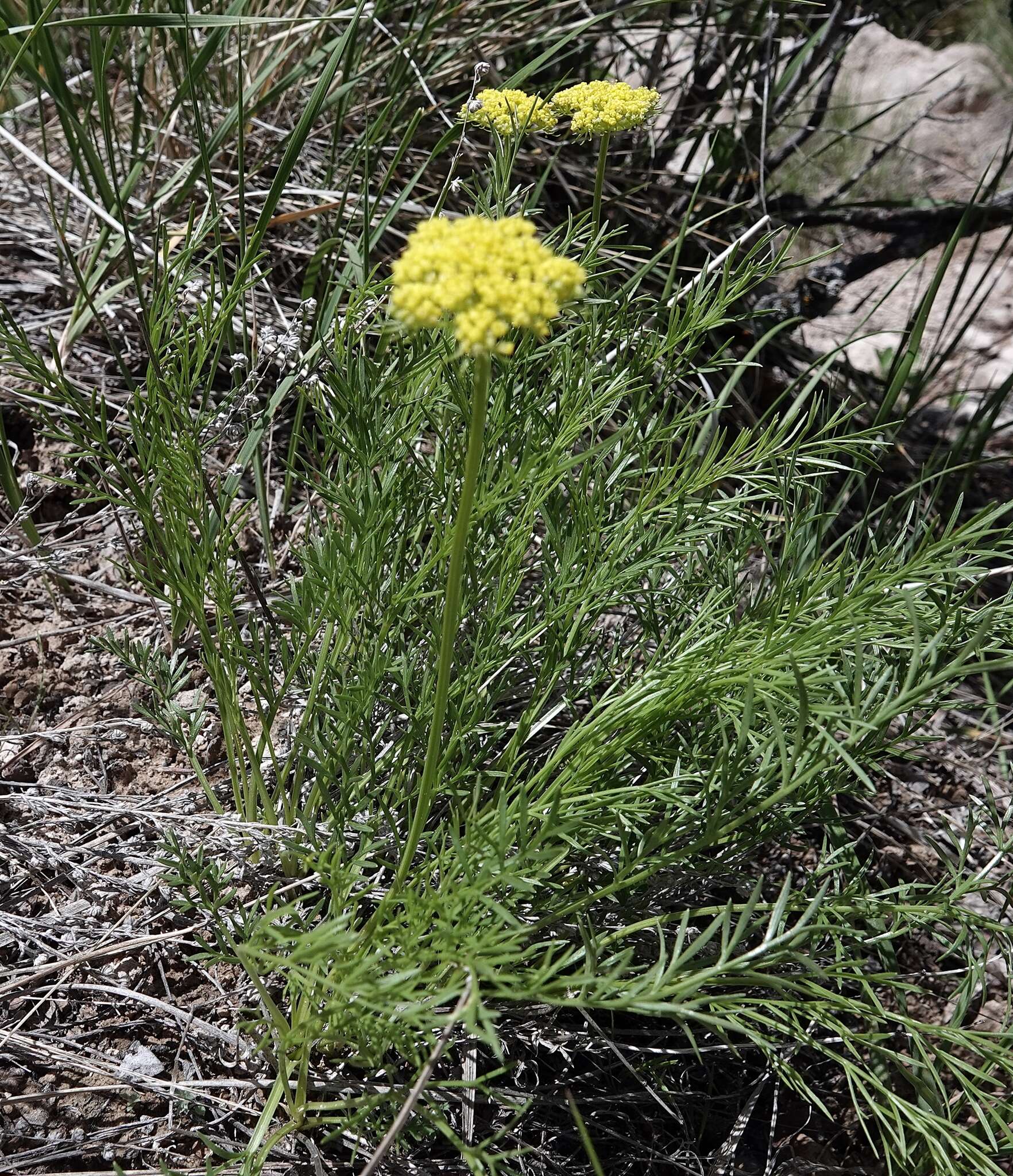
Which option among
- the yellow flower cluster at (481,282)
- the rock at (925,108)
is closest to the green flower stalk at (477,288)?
the yellow flower cluster at (481,282)

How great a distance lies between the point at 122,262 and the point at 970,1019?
1.99 metres

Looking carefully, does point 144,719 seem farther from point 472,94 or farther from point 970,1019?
point 970,1019

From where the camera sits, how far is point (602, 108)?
1.14 m

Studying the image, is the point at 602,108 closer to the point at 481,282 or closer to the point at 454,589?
the point at 481,282

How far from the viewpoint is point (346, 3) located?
6.81 ft

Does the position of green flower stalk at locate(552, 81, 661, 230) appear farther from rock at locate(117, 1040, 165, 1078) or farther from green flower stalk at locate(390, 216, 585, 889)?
rock at locate(117, 1040, 165, 1078)

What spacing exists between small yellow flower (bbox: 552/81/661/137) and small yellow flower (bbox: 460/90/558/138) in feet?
0.07

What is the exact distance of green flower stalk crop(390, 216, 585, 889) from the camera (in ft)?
2.36

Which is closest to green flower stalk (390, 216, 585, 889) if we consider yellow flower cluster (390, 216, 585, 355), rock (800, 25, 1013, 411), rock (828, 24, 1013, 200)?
yellow flower cluster (390, 216, 585, 355)

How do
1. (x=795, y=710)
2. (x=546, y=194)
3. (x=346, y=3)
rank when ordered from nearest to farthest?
(x=795, y=710) < (x=346, y=3) < (x=546, y=194)

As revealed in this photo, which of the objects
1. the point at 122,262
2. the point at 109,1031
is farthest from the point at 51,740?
the point at 122,262

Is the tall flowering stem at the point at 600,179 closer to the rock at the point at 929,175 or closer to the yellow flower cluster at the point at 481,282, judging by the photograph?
the yellow flower cluster at the point at 481,282

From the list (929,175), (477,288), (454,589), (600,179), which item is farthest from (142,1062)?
(929,175)

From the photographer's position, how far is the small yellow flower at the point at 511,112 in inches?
45.2
